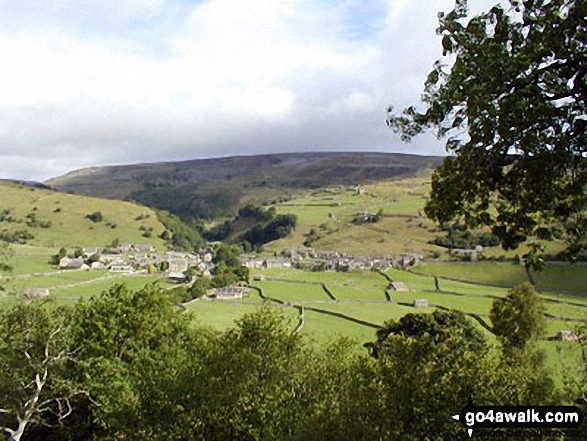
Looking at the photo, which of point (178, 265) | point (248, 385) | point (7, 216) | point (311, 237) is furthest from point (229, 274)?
point (7, 216)

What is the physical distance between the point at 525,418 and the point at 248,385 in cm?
898

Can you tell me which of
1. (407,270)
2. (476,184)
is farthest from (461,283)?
(476,184)

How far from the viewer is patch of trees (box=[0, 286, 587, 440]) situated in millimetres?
14930

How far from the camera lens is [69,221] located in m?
172

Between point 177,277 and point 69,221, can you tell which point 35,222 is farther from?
point 177,277

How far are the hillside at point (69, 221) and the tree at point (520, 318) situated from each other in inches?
5134

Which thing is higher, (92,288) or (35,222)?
(35,222)

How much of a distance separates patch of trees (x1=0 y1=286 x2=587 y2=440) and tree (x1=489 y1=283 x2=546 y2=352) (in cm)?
2775

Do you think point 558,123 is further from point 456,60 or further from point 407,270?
point 407,270

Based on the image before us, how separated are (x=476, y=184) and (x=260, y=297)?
253 ft

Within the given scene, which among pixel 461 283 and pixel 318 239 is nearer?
pixel 461 283

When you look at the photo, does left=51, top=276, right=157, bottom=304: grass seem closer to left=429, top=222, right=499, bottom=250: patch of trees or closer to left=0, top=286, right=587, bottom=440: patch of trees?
left=0, top=286, right=587, bottom=440: patch of trees

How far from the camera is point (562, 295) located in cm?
8669

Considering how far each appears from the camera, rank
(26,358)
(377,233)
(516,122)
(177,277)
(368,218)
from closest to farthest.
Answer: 1. (516,122)
2. (26,358)
3. (177,277)
4. (377,233)
5. (368,218)
